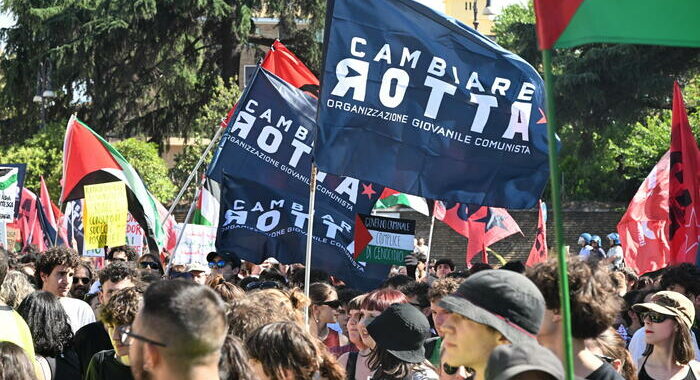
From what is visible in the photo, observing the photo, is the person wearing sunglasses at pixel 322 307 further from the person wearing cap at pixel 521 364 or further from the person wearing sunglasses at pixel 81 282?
the person wearing cap at pixel 521 364

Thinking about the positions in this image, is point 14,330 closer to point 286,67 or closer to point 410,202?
point 286,67

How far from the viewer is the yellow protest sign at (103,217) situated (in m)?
12.9

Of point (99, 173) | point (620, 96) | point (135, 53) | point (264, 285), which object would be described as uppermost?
point (135, 53)

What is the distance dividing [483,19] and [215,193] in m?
93.9

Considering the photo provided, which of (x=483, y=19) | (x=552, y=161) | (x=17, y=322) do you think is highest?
(x=483, y=19)

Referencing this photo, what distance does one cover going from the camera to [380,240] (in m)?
9.84

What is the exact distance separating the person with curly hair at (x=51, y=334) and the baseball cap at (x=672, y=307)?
10.1ft

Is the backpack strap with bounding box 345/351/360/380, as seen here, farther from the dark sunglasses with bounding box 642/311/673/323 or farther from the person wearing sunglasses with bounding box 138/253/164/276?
the person wearing sunglasses with bounding box 138/253/164/276

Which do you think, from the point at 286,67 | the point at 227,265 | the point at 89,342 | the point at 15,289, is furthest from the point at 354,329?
the point at 286,67

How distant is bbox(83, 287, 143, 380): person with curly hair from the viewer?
5628 millimetres

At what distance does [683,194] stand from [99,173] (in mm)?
6852

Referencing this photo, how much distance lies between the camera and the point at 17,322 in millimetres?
5668

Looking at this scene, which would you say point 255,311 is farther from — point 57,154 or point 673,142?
point 57,154

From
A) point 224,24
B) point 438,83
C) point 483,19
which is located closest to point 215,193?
Answer: point 438,83
